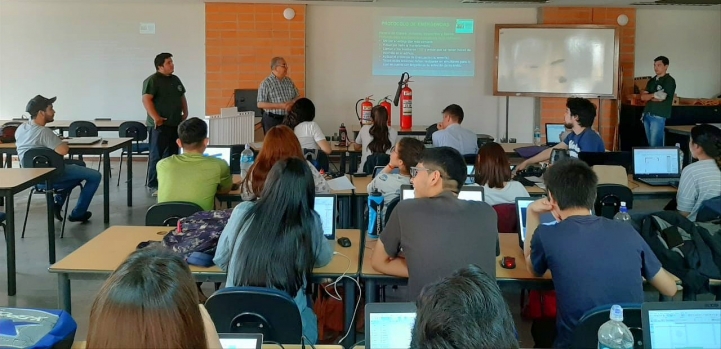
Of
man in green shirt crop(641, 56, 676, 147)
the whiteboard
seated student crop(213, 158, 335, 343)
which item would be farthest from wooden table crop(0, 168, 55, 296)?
man in green shirt crop(641, 56, 676, 147)

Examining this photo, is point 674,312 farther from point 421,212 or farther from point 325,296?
point 325,296

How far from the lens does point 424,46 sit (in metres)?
10.9

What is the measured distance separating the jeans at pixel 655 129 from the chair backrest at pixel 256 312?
8.85m

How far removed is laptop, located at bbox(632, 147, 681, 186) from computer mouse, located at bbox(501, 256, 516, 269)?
123 inches

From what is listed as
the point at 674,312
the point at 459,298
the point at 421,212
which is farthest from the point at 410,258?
the point at 459,298

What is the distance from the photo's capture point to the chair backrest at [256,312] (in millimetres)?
2531

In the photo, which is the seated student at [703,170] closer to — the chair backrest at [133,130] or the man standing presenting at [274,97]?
the man standing presenting at [274,97]

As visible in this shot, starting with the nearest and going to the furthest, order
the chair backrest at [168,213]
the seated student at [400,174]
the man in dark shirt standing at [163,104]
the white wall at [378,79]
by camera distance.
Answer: the chair backrest at [168,213] → the seated student at [400,174] → the man in dark shirt standing at [163,104] → the white wall at [378,79]

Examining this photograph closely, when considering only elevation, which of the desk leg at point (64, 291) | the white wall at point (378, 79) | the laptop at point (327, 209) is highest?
the white wall at point (378, 79)

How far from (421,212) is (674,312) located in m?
1.08

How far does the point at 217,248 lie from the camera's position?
10.3 ft

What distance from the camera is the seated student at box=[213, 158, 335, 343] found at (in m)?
2.90

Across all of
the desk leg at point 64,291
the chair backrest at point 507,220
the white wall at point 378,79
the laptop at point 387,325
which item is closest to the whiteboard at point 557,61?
the white wall at point 378,79

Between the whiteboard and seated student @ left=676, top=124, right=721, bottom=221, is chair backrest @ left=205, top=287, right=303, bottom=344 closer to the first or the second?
seated student @ left=676, top=124, right=721, bottom=221
